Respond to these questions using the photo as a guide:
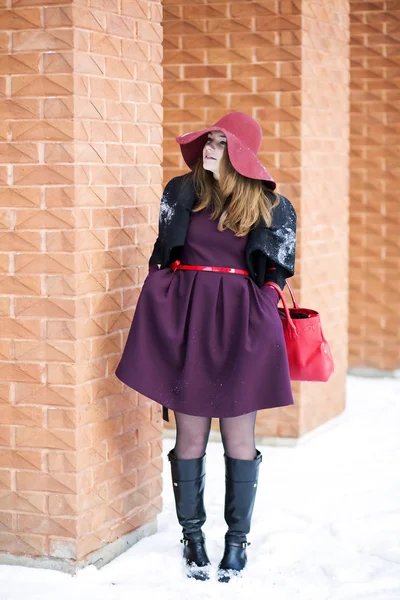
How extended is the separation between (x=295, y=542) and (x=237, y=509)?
0.53 metres

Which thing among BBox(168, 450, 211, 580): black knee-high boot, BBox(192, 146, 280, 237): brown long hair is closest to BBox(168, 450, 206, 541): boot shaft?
BBox(168, 450, 211, 580): black knee-high boot

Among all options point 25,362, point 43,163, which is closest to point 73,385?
point 25,362

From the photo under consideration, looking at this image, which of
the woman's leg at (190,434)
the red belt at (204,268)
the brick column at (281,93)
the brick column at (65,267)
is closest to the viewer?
the brick column at (65,267)

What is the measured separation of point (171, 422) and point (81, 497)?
2.40 metres

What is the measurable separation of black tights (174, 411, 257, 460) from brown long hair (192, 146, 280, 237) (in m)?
0.72

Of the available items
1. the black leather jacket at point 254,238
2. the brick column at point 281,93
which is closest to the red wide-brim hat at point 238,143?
the black leather jacket at point 254,238

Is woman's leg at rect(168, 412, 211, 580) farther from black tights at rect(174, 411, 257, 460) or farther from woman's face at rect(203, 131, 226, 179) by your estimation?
woman's face at rect(203, 131, 226, 179)

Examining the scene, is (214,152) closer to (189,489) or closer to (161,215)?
(161,215)

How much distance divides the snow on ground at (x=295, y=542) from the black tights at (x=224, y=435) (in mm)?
468

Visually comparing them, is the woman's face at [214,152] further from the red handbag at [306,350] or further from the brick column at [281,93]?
the brick column at [281,93]

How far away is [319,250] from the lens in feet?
21.0

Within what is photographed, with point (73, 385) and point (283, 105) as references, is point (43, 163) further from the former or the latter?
point (283, 105)

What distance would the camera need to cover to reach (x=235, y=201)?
3906 millimetres

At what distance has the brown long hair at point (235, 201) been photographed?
3.91 m
